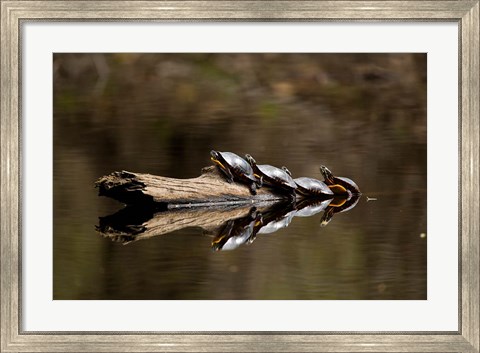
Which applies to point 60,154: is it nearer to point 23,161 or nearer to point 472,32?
point 23,161

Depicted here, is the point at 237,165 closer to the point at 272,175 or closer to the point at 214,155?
the point at 214,155

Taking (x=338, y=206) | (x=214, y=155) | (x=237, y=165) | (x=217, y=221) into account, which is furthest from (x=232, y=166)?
(x=338, y=206)

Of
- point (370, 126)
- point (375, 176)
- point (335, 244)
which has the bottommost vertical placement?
point (335, 244)

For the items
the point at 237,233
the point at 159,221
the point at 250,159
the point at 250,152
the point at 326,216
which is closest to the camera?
the point at 237,233


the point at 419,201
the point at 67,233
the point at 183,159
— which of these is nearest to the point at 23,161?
the point at 67,233

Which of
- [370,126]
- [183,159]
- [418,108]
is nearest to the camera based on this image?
[418,108]

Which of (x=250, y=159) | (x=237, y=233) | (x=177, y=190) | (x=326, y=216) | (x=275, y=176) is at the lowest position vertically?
(x=237, y=233)
